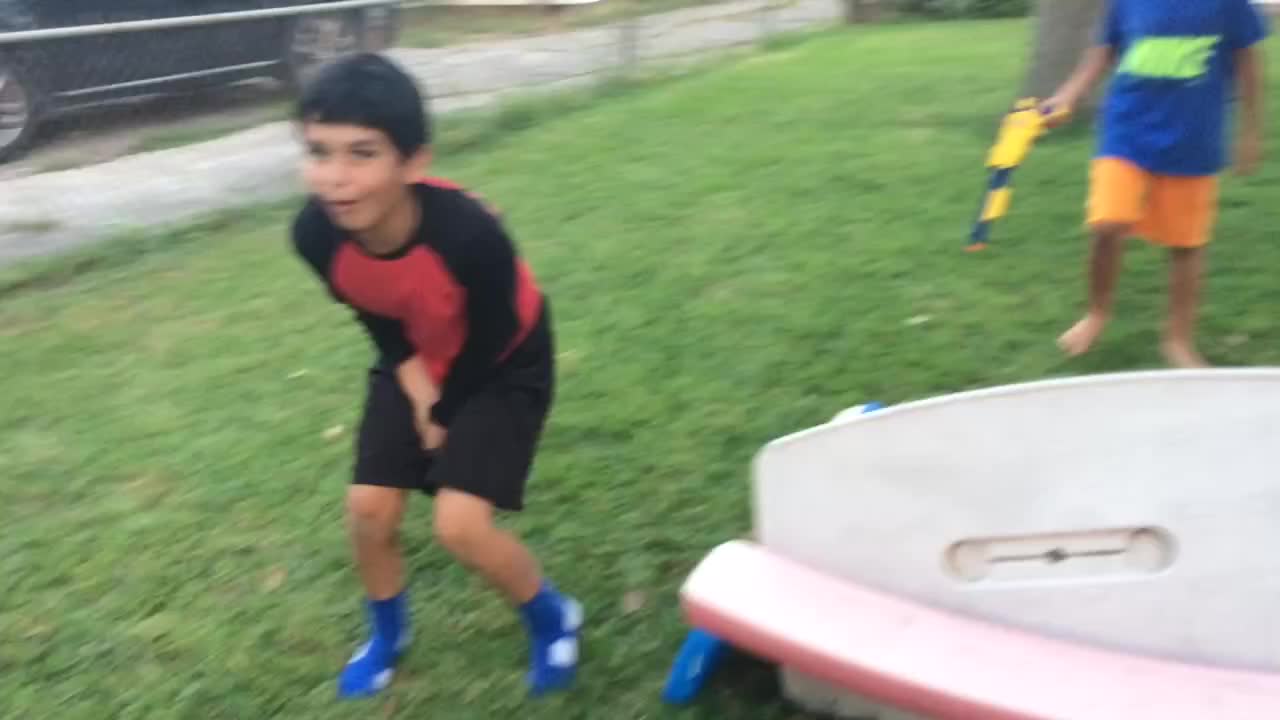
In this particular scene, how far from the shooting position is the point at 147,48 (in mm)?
7547

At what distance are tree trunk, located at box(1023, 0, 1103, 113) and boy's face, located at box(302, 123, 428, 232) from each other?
523 centimetres

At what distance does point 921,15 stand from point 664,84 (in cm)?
478

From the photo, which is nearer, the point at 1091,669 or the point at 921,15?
the point at 1091,669

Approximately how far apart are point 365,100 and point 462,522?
0.78m

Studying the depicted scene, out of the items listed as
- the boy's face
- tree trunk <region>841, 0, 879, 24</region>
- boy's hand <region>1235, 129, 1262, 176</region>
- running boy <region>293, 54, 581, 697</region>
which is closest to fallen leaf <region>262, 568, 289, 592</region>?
running boy <region>293, 54, 581, 697</region>

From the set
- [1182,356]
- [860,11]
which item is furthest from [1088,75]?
[860,11]

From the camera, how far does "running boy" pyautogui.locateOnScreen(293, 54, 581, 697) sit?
7.78ft

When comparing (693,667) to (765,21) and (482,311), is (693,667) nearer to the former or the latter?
(482,311)

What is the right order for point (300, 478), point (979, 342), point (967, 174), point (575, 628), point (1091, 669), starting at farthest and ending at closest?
1. point (967, 174)
2. point (979, 342)
3. point (300, 478)
4. point (575, 628)
5. point (1091, 669)

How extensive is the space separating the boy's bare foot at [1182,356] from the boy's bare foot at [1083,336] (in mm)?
201

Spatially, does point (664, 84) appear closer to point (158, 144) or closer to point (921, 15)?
point (158, 144)

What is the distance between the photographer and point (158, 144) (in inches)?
316

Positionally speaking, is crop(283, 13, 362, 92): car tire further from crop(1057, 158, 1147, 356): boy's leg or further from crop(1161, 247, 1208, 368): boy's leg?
crop(1161, 247, 1208, 368): boy's leg

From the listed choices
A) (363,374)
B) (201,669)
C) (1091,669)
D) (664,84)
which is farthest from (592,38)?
(1091,669)
